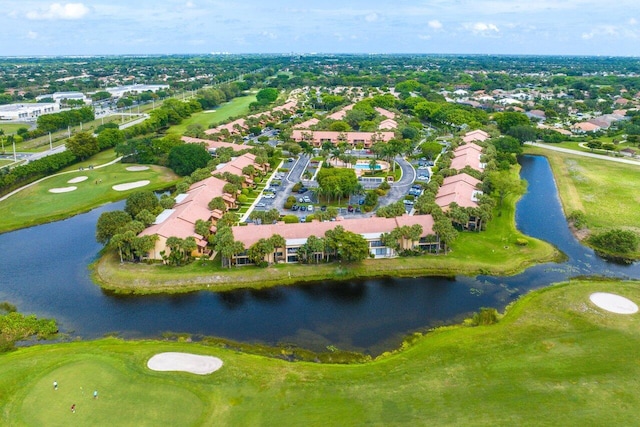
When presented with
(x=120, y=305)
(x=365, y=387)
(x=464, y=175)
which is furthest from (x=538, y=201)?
(x=120, y=305)

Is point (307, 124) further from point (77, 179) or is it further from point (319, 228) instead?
point (319, 228)

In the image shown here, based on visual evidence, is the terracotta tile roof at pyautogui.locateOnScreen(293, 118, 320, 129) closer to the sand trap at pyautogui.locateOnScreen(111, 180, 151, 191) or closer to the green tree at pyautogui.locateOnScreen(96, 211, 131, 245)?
the sand trap at pyautogui.locateOnScreen(111, 180, 151, 191)

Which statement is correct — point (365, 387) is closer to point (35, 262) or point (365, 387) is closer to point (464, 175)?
point (35, 262)

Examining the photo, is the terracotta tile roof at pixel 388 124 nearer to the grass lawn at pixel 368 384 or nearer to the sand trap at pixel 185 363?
the grass lawn at pixel 368 384

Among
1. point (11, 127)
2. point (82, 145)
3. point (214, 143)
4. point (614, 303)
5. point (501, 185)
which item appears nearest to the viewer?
point (614, 303)

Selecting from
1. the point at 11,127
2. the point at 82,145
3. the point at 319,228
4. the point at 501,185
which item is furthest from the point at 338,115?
the point at 11,127
